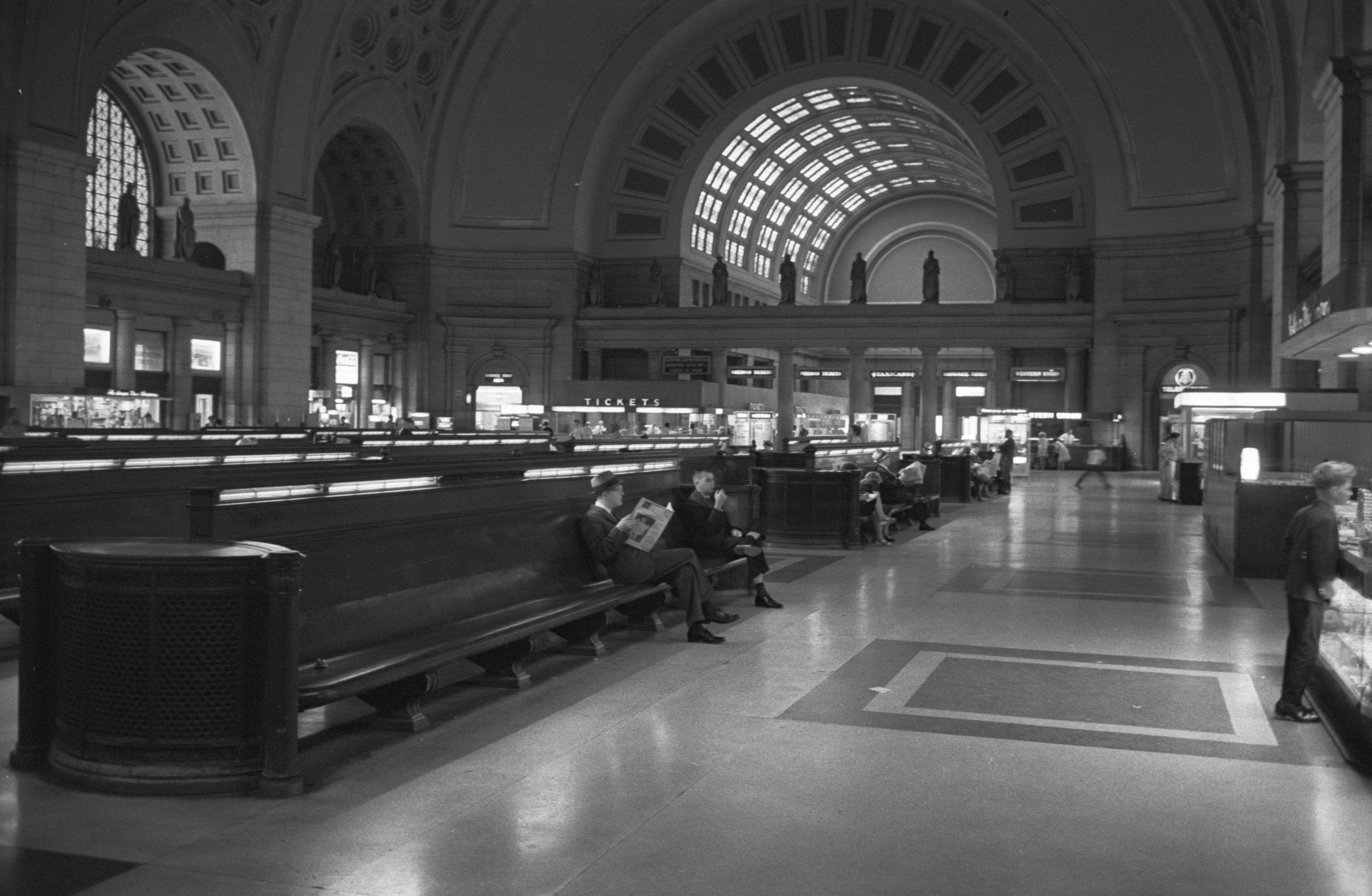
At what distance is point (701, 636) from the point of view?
9711 millimetres

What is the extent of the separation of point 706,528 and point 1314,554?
571 cm

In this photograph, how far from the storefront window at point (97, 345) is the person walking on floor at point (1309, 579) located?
35.0 m

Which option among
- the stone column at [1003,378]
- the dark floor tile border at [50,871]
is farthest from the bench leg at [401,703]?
the stone column at [1003,378]

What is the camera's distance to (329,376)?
4784cm

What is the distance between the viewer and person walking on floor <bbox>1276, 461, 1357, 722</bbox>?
714cm

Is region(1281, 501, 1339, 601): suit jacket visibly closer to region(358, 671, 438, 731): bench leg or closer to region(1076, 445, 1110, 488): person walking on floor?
region(358, 671, 438, 731): bench leg

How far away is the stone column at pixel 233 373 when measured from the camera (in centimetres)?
4062

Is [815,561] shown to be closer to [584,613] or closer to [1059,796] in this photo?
[584,613]

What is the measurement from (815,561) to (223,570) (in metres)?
10.9

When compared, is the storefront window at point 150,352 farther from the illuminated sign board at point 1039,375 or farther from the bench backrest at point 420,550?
the bench backrest at point 420,550

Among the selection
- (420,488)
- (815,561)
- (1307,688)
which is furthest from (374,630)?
(815,561)

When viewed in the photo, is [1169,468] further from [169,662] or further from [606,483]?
[169,662]

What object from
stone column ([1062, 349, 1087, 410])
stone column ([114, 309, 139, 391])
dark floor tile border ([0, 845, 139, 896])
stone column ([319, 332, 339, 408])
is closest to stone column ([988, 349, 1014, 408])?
stone column ([1062, 349, 1087, 410])

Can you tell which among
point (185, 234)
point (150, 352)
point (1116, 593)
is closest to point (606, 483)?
point (1116, 593)
